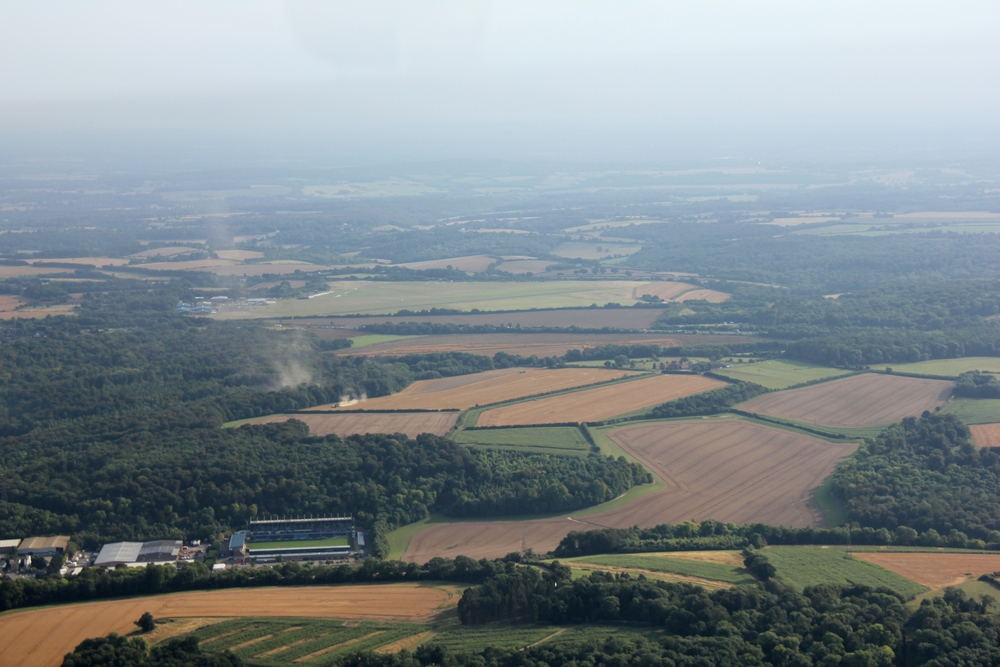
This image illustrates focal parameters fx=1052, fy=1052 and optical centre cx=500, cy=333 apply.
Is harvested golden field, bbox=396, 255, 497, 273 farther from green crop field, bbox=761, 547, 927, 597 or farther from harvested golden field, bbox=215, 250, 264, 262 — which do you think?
green crop field, bbox=761, 547, 927, 597

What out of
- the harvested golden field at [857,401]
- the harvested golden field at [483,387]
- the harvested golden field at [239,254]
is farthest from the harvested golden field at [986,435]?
the harvested golden field at [239,254]

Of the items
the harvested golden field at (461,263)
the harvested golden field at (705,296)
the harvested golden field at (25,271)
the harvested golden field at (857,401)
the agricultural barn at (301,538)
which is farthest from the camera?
the harvested golden field at (461,263)

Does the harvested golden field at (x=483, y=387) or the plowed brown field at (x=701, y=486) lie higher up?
the harvested golden field at (x=483, y=387)

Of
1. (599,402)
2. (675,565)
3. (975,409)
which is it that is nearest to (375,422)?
(599,402)

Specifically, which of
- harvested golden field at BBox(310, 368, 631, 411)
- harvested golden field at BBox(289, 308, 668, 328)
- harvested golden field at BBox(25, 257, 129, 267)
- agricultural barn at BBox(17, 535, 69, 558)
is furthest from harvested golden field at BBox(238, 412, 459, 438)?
harvested golden field at BBox(25, 257, 129, 267)

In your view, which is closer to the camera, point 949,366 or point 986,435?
point 986,435

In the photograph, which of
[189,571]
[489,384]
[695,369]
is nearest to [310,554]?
[189,571]

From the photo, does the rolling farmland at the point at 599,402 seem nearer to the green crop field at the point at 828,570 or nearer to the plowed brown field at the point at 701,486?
the plowed brown field at the point at 701,486

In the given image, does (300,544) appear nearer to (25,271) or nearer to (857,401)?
(857,401)
